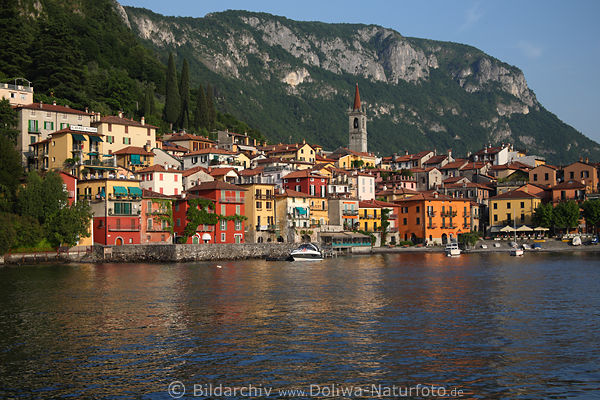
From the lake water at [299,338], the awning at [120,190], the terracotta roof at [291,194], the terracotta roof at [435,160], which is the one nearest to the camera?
the lake water at [299,338]

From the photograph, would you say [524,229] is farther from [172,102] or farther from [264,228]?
[172,102]

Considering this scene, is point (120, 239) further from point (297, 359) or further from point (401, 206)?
point (297, 359)

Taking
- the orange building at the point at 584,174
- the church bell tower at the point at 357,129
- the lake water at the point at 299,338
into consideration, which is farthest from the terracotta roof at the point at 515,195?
the church bell tower at the point at 357,129

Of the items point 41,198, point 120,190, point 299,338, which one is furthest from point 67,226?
point 299,338

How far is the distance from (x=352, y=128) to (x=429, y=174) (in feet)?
217

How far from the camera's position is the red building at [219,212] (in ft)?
256

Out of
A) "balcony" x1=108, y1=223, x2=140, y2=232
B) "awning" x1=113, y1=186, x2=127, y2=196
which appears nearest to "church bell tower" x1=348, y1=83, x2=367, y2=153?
"balcony" x1=108, y1=223, x2=140, y2=232

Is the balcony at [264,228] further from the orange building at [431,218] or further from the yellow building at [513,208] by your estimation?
the yellow building at [513,208]

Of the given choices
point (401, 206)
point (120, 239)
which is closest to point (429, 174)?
point (401, 206)

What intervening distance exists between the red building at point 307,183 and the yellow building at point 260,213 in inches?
329

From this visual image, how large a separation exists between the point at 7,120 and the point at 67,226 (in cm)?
2321

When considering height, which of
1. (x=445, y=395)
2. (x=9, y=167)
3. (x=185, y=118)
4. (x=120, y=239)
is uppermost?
(x=185, y=118)

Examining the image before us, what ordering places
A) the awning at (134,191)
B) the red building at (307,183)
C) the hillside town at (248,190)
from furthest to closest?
1. the red building at (307,183)
2. the hillside town at (248,190)
3. the awning at (134,191)

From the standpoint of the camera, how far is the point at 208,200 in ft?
257
